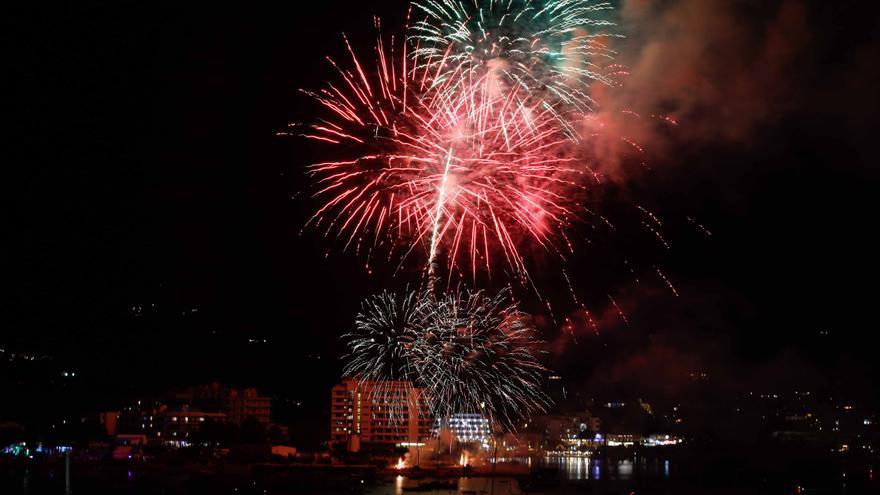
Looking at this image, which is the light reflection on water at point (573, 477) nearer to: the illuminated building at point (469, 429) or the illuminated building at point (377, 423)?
the illuminated building at point (469, 429)

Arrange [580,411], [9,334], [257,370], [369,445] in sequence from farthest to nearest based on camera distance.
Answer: [580,411]
[257,370]
[369,445]
[9,334]

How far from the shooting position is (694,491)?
3569 cm

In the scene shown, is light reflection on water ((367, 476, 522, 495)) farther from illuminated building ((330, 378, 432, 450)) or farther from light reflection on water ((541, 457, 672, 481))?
illuminated building ((330, 378, 432, 450))

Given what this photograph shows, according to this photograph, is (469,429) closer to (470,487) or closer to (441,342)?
(470,487)

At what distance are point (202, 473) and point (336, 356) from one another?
27.0 metres

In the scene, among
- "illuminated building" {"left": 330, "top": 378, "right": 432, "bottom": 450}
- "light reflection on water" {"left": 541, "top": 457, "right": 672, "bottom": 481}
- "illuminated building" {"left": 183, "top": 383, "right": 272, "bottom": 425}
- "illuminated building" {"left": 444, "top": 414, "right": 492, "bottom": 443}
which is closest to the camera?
"light reflection on water" {"left": 541, "top": 457, "right": 672, "bottom": 481}

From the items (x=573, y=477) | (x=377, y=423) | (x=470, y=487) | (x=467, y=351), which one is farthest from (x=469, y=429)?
(x=467, y=351)

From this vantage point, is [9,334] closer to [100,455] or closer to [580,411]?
[100,455]

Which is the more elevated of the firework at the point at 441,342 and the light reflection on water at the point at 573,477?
the firework at the point at 441,342

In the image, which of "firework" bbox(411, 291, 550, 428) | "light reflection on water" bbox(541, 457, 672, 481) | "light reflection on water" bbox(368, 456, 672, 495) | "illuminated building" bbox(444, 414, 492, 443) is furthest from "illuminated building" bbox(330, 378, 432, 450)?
"firework" bbox(411, 291, 550, 428)

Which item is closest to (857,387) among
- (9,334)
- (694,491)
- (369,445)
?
(694,491)

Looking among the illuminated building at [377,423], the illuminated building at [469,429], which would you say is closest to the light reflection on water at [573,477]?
the illuminated building at [469,429]

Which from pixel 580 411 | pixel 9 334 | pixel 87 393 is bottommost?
pixel 580 411

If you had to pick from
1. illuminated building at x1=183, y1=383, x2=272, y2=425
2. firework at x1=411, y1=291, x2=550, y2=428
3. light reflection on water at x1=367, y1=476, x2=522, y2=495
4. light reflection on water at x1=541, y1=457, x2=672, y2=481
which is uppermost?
firework at x1=411, y1=291, x2=550, y2=428
